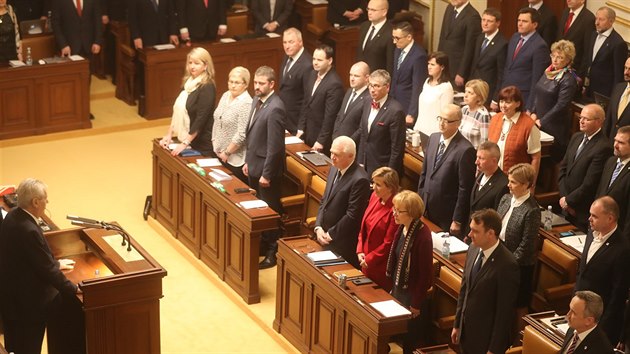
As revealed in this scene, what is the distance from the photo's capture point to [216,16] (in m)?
13.2

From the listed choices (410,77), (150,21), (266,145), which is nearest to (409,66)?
(410,77)

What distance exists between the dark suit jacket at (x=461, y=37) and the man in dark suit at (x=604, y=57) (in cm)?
118

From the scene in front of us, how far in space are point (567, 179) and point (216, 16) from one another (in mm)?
5805

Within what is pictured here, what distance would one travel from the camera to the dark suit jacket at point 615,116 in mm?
9391

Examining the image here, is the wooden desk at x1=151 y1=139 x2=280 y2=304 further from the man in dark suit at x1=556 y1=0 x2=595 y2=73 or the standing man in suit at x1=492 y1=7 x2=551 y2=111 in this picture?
the man in dark suit at x1=556 y1=0 x2=595 y2=73

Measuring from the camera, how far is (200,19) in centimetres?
1312

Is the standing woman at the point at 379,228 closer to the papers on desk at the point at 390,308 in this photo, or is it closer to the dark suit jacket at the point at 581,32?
the papers on desk at the point at 390,308

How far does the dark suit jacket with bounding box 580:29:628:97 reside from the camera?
10.8m

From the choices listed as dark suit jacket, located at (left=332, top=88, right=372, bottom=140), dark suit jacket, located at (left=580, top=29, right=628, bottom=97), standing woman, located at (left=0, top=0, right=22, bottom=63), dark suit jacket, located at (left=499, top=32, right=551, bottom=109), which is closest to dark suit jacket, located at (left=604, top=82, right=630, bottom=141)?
dark suit jacket, located at (left=499, top=32, right=551, bottom=109)

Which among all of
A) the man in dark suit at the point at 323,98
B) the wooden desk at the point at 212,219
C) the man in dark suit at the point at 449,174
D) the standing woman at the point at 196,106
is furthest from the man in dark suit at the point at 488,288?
the standing woman at the point at 196,106

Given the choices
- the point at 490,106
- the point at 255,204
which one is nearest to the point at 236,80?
the point at 255,204

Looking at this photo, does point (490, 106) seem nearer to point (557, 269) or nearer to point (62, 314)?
point (557, 269)

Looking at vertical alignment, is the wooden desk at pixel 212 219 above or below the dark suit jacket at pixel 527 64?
below

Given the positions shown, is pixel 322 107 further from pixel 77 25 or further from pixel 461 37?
pixel 77 25
